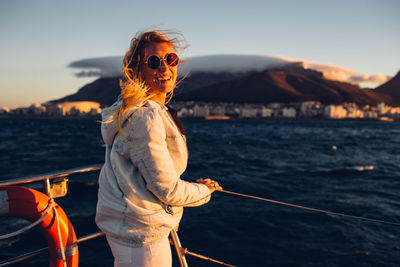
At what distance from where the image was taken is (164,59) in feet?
5.16

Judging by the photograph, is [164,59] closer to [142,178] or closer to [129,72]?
[129,72]

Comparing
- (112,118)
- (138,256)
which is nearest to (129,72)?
(112,118)

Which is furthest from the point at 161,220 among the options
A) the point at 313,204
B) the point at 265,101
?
the point at 265,101

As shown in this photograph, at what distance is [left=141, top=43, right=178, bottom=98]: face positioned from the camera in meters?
1.54

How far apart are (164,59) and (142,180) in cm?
79

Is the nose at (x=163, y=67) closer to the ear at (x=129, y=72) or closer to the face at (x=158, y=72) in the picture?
the face at (x=158, y=72)

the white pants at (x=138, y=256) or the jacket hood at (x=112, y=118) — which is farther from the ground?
the jacket hood at (x=112, y=118)

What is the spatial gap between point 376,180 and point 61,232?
1520 centimetres

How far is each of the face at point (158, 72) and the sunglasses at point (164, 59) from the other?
0.05 ft

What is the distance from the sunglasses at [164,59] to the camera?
1545 mm

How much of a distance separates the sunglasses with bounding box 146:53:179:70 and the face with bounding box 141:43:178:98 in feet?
0.05

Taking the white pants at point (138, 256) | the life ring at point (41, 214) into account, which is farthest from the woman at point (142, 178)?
the life ring at point (41, 214)

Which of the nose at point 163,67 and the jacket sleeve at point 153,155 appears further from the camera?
the nose at point 163,67

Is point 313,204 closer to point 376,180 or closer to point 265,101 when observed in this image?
point 376,180
